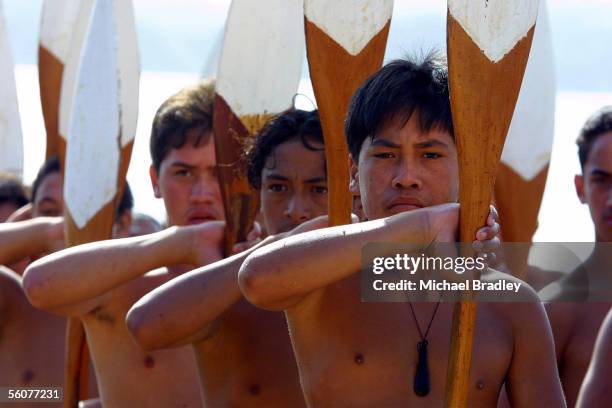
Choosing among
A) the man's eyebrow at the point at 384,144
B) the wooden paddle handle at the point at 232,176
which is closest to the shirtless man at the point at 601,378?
the man's eyebrow at the point at 384,144

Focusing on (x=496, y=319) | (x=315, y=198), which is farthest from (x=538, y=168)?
(x=496, y=319)

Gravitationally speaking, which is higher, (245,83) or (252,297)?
(245,83)

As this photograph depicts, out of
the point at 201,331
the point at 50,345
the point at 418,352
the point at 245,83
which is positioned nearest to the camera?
the point at 418,352

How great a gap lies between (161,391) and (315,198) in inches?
30.4

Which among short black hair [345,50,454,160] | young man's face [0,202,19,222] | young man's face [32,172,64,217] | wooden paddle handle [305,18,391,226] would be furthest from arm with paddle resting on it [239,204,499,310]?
young man's face [0,202,19,222]

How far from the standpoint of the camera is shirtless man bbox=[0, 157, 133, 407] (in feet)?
15.6

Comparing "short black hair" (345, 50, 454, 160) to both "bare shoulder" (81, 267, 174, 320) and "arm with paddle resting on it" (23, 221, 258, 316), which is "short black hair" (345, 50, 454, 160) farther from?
"bare shoulder" (81, 267, 174, 320)

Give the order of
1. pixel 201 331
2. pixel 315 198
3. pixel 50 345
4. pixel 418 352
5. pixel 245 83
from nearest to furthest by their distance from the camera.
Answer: pixel 418 352
pixel 201 331
pixel 315 198
pixel 245 83
pixel 50 345

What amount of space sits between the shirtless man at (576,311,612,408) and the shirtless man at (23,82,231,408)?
1.33 meters

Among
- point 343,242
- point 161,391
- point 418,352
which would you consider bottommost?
point 161,391

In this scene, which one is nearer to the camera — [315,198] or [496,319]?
[496,319]

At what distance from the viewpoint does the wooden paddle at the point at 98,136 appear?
170 inches

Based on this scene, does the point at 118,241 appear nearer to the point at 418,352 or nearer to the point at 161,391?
the point at 161,391

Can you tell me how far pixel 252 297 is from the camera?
2814 mm
